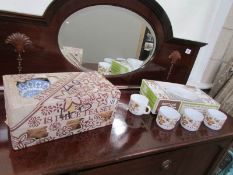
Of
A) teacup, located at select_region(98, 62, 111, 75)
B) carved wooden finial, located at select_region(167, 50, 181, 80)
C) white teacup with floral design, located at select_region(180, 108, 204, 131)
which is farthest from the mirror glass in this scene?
white teacup with floral design, located at select_region(180, 108, 204, 131)

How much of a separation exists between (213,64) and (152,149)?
80cm

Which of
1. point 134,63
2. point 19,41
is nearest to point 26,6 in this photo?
point 19,41

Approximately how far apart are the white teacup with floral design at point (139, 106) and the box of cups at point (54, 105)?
0.13 metres

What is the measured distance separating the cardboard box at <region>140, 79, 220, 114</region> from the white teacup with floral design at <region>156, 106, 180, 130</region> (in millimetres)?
37

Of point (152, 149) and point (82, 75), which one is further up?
point (82, 75)

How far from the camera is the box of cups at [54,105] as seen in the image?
527 mm

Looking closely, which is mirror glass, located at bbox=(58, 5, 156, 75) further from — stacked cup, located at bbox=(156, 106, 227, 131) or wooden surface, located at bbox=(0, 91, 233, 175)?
stacked cup, located at bbox=(156, 106, 227, 131)

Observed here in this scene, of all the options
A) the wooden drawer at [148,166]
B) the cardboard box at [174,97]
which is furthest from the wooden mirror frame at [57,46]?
the wooden drawer at [148,166]

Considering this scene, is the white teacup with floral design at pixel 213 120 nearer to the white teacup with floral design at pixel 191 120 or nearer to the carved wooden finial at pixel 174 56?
the white teacup with floral design at pixel 191 120

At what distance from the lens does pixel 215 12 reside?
1030mm

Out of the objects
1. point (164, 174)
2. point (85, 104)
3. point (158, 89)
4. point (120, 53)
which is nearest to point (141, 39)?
point (120, 53)

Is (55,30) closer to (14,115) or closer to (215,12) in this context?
(14,115)

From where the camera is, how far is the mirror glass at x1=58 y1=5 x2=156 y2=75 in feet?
2.65

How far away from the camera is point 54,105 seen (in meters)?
A: 0.55
